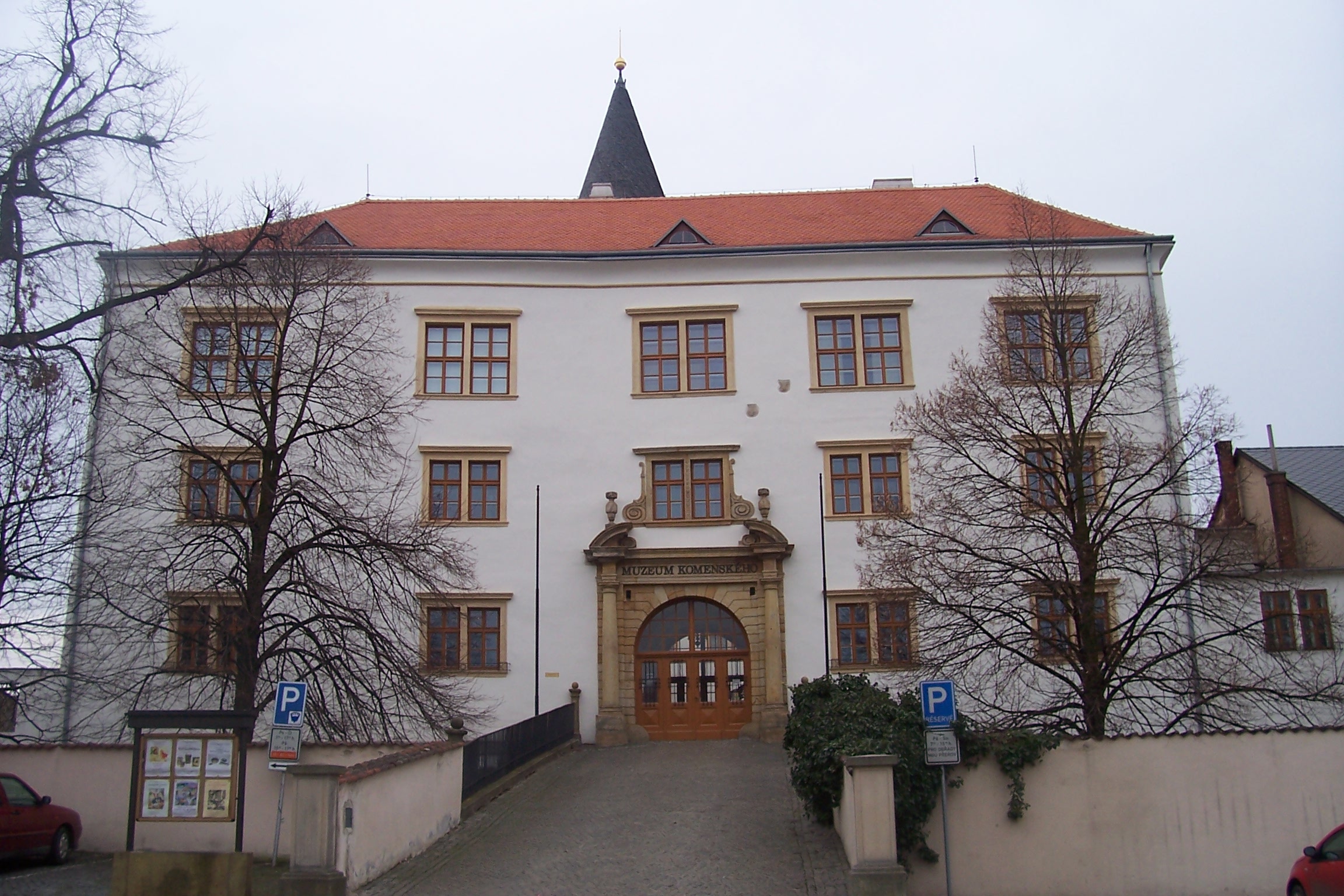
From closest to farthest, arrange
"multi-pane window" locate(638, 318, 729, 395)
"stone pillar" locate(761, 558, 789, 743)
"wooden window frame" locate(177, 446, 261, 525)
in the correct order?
"wooden window frame" locate(177, 446, 261, 525)
"stone pillar" locate(761, 558, 789, 743)
"multi-pane window" locate(638, 318, 729, 395)

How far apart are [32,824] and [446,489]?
1379cm

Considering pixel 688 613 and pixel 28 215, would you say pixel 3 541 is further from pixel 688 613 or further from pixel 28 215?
pixel 688 613

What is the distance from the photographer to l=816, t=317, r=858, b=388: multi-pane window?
27984mm

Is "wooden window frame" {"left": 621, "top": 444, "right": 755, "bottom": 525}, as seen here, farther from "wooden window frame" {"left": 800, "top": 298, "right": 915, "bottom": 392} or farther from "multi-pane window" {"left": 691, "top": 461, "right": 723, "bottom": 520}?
"wooden window frame" {"left": 800, "top": 298, "right": 915, "bottom": 392}

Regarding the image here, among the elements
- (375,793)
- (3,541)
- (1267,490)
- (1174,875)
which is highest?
(1267,490)

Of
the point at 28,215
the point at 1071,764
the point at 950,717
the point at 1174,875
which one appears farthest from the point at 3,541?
the point at 1174,875

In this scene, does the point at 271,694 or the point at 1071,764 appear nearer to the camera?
the point at 1071,764

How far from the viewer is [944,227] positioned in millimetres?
29422

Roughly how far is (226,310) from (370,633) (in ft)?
20.0

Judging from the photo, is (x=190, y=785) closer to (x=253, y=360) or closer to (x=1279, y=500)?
(x=253, y=360)

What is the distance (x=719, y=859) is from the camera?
14.2 metres

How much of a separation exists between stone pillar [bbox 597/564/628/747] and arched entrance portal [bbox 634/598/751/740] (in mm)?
629

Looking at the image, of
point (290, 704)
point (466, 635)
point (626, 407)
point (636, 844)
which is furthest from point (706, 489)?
point (290, 704)

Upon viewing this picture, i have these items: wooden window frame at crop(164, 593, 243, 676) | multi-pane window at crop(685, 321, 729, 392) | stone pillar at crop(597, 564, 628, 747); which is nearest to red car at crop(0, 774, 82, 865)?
wooden window frame at crop(164, 593, 243, 676)
